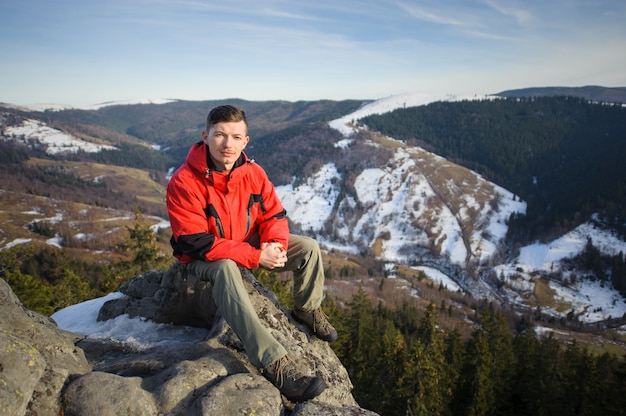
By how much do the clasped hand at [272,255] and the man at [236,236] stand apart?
2cm

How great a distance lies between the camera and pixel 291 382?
5.83m

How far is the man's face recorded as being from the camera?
6504 millimetres

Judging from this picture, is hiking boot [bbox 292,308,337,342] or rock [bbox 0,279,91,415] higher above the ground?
rock [bbox 0,279,91,415]

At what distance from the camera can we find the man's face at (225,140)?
21.3 ft

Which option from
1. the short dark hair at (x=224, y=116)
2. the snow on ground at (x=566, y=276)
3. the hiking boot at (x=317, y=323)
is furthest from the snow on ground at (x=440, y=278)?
the short dark hair at (x=224, y=116)

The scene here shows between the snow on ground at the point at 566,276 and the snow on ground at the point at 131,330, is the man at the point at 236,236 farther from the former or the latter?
the snow on ground at the point at 566,276

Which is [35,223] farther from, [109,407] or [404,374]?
[109,407]

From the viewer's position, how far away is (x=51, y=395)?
4.91 meters

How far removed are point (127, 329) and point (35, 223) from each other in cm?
19618

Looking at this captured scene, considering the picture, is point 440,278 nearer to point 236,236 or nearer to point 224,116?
point 236,236

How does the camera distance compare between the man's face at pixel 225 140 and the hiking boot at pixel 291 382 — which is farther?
the man's face at pixel 225 140

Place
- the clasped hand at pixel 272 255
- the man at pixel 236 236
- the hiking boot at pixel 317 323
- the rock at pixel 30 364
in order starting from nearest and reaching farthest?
1. the rock at pixel 30 364
2. the man at pixel 236 236
3. the clasped hand at pixel 272 255
4. the hiking boot at pixel 317 323

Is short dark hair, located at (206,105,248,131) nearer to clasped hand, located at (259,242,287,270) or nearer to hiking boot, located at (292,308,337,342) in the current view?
clasped hand, located at (259,242,287,270)

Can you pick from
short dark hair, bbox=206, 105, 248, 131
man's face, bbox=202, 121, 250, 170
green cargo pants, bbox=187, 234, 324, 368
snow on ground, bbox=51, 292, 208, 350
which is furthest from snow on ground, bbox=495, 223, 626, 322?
short dark hair, bbox=206, 105, 248, 131
